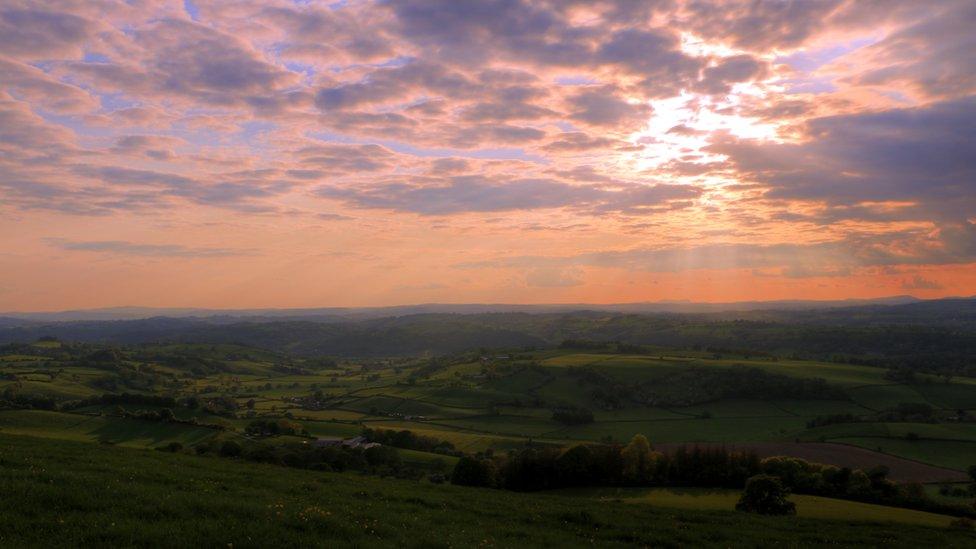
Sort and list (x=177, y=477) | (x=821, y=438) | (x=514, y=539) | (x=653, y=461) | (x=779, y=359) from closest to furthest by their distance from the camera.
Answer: (x=514, y=539) → (x=177, y=477) → (x=653, y=461) → (x=821, y=438) → (x=779, y=359)

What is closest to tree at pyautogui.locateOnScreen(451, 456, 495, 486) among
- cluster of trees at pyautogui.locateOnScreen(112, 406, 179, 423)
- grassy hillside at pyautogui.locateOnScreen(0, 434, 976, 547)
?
grassy hillside at pyautogui.locateOnScreen(0, 434, 976, 547)

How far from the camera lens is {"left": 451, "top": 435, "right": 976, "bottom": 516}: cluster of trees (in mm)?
40562

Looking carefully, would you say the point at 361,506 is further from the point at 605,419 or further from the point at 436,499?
the point at 605,419

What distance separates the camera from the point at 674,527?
21.7m

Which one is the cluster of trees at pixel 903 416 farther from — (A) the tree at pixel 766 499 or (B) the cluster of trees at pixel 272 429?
(B) the cluster of trees at pixel 272 429

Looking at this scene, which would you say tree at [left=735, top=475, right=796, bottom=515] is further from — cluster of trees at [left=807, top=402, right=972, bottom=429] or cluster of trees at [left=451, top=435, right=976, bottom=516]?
cluster of trees at [left=807, top=402, right=972, bottom=429]

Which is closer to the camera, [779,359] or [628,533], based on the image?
[628,533]

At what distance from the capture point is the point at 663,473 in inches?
1788

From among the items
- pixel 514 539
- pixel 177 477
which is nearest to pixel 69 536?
pixel 177 477

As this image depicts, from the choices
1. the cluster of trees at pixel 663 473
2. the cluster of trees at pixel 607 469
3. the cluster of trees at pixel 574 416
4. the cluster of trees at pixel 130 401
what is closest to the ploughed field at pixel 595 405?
the cluster of trees at pixel 574 416

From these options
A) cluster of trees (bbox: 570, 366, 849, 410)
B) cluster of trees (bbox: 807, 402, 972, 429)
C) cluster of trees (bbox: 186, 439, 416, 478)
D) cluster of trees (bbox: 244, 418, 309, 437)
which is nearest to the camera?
cluster of trees (bbox: 186, 439, 416, 478)

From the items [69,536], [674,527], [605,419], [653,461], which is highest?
[69,536]

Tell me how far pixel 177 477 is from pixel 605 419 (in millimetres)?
95405

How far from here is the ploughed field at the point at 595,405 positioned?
7362cm
